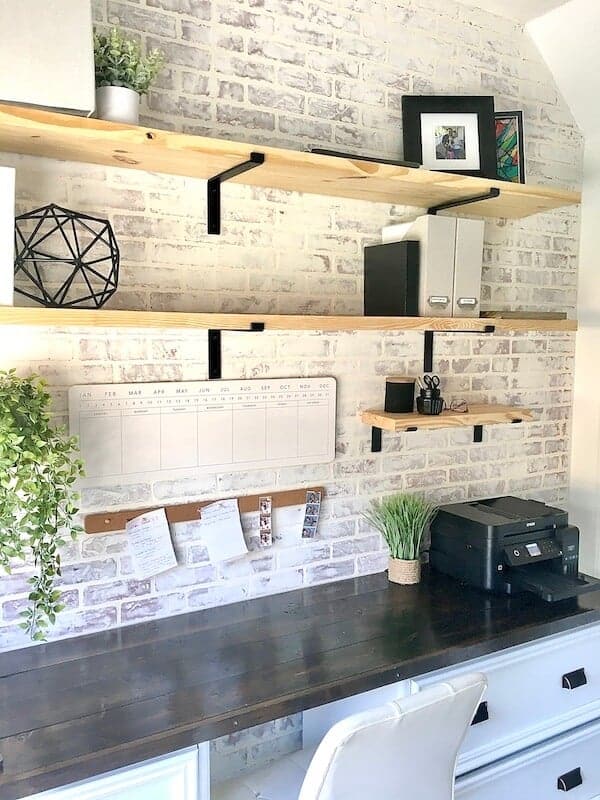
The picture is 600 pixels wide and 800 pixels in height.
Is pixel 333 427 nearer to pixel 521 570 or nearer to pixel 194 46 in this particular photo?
pixel 521 570

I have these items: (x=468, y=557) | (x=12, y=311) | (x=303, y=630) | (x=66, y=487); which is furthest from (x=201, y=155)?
(x=468, y=557)

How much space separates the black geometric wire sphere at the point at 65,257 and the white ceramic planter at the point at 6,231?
0.47 ft

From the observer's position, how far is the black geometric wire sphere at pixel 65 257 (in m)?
1.70

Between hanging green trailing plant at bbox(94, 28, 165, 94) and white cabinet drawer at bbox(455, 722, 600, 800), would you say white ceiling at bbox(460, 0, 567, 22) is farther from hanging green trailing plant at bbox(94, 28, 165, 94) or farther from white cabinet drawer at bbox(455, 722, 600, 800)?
white cabinet drawer at bbox(455, 722, 600, 800)

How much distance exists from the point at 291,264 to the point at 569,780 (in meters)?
1.68

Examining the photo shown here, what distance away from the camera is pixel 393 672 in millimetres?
1691

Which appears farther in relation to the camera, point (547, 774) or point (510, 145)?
point (510, 145)

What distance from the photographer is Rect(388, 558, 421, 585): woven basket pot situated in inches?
88.1

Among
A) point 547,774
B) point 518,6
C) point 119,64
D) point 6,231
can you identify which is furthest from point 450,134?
point 547,774

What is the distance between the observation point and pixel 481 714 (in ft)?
6.16

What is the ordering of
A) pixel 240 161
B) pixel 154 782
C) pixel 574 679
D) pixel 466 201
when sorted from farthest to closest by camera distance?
pixel 466 201, pixel 574 679, pixel 240 161, pixel 154 782

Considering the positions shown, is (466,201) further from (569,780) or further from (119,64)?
(569,780)

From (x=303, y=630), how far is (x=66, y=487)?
2.35ft

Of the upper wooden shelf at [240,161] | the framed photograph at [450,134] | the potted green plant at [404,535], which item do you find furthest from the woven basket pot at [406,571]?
the framed photograph at [450,134]
